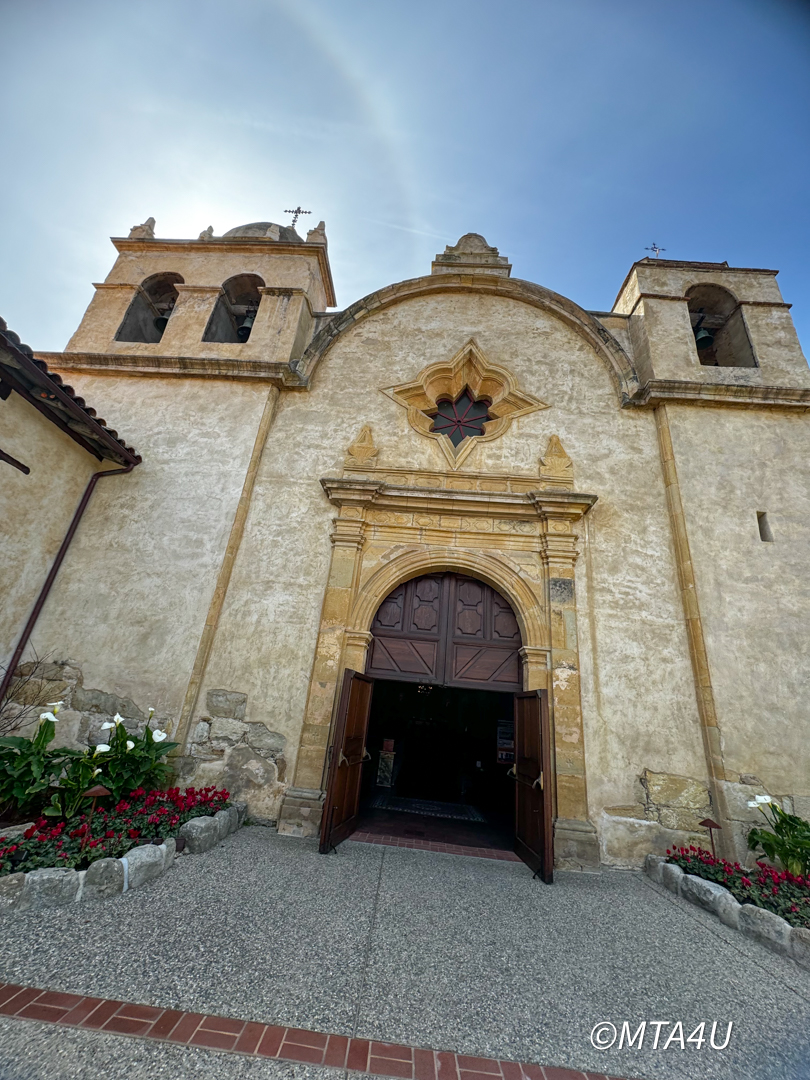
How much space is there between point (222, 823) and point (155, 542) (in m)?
3.72

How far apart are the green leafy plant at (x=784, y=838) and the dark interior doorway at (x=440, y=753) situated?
376 cm

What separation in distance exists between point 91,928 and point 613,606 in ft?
→ 19.2

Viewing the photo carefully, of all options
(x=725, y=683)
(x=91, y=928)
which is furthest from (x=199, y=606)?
(x=725, y=683)

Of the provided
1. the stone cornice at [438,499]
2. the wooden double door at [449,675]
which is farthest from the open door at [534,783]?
the stone cornice at [438,499]

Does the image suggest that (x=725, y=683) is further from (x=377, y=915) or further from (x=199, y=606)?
(x=199, y=606)

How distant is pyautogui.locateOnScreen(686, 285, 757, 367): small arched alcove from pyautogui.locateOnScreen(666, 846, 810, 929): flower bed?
7501mm

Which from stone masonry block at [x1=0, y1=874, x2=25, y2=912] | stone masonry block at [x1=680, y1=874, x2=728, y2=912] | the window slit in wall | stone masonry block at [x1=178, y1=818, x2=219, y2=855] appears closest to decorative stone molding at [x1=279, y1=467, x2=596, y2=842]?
stone masonry block at [x1=178, y1=818, x2=219, y2=855]

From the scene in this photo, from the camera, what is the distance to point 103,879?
3193mm

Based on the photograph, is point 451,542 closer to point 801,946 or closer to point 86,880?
point 801,946

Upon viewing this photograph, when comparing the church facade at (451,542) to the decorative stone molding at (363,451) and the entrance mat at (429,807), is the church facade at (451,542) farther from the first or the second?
the entrance mat at (429,807)

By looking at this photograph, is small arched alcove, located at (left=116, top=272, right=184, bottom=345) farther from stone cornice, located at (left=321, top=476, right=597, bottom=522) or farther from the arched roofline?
stone cornice, located at (left=321, top=476, right=597, bottom=522)

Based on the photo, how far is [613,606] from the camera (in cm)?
580

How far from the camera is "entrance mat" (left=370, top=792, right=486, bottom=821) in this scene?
7.37 meters

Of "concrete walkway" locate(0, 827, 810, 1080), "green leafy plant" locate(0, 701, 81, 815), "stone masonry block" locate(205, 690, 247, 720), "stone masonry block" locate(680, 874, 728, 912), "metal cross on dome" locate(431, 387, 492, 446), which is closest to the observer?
"concrete walkway" locate(0, 827, 810, 1080)
